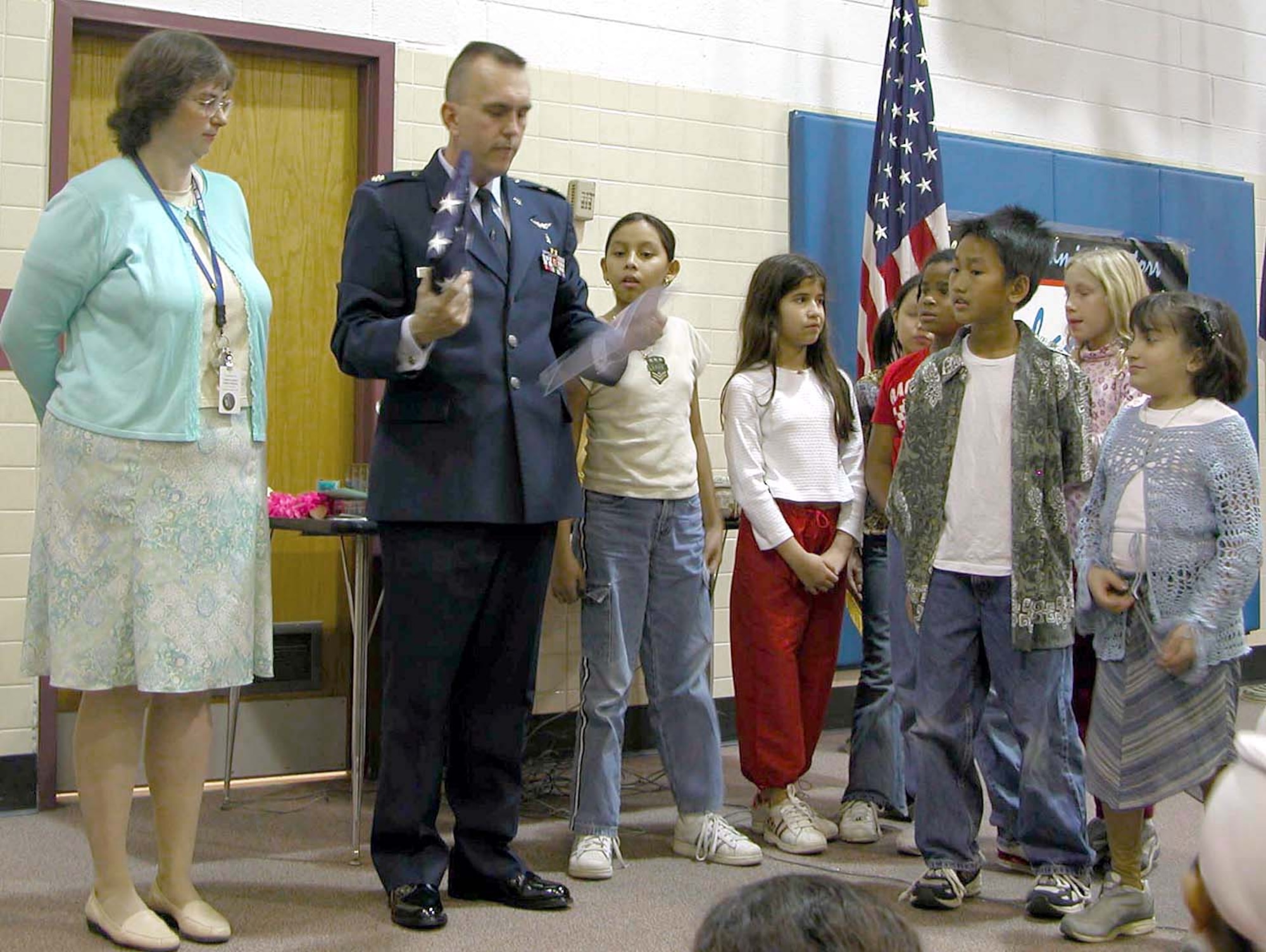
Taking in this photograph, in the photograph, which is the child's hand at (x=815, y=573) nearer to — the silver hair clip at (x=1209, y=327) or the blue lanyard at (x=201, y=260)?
the silver hair clip at (x=1209, y=327)

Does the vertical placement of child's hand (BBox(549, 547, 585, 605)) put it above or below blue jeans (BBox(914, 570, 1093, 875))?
above

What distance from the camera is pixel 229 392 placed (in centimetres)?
241

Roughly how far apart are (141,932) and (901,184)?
10.6 feet

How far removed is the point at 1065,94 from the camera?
517 centimetres

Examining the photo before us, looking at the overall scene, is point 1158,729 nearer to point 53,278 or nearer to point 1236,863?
point 1236,863

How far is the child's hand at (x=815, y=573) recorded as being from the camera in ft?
10.2

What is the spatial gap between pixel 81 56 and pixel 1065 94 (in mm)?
3562

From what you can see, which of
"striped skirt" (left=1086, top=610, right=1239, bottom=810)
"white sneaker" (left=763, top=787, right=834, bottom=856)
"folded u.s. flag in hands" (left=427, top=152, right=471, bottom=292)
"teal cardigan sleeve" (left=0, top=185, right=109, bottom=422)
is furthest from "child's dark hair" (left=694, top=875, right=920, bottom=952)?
"white sneaker" (left=763, top=787, right=834, bottom=856)

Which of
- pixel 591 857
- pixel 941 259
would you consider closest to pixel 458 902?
pixel 591 857

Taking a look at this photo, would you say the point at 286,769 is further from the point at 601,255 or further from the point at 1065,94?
the point at 1065,94

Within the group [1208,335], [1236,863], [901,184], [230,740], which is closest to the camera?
[1236,863]

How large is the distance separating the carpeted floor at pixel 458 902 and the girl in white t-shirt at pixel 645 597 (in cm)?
15

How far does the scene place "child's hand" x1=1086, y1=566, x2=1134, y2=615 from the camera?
2518 millimetres

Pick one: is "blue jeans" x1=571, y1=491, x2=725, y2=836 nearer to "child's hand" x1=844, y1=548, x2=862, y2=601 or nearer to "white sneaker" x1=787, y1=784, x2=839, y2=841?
"white sneaker" x1=787, y1=784, x2=839, y2=841
